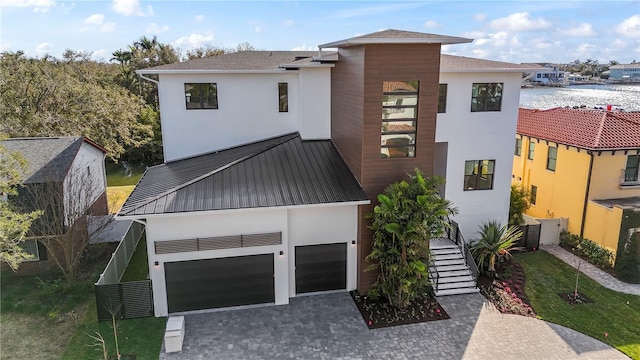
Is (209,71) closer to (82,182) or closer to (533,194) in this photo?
(82,182)

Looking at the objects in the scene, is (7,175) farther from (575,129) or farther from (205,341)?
(575,129)

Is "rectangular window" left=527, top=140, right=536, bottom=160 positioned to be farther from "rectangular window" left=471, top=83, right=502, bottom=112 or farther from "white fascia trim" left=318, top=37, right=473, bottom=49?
"white fascia trim" left=318, top=37, right=473, bottom=49

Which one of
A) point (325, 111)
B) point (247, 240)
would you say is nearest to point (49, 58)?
point (325, 111)

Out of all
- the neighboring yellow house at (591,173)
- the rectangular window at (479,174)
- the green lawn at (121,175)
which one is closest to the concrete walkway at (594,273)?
the neighboring yellow house at (591,173)

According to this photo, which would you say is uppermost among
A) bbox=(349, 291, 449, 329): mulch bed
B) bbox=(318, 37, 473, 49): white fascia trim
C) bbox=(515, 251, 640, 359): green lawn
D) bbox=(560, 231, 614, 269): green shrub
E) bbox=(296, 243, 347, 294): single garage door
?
bbox=(318, 37, 473, 49): white fascia trim

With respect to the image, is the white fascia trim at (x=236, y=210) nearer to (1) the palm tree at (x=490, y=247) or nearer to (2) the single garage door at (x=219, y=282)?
(2) the single garage door at (x=219, y=282)

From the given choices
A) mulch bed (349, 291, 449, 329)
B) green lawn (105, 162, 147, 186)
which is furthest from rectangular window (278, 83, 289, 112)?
green lawn (105, 162, 147, 186)
